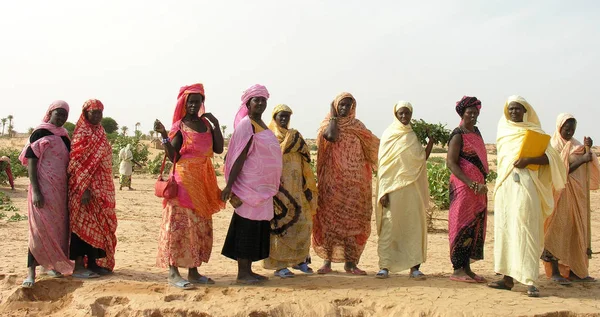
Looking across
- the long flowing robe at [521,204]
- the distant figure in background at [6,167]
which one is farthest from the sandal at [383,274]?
the distant figure in background at [6,167]

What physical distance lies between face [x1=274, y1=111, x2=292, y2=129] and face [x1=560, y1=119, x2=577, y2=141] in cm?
332

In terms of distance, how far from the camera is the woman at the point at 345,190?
636cm

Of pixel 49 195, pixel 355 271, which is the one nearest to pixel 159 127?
pixel 49 195

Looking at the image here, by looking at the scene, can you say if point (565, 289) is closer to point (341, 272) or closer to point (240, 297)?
point (341, 272)

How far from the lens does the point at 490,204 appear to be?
48.5 ft

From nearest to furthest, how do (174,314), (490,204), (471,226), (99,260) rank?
(174,314), (471,226), (99,260), (490,204)

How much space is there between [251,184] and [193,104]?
3.41 ft

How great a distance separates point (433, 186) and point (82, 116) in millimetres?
8466

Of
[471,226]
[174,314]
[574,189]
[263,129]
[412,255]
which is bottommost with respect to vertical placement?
[174,314]

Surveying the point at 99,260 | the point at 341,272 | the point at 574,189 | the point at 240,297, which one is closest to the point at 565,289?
the point at 574,189

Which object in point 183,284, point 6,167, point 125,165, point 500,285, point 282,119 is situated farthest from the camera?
point 125,165

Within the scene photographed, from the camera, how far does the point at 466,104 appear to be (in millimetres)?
5871

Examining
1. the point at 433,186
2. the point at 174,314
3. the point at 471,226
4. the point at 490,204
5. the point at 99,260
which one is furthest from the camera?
the point at 490,204

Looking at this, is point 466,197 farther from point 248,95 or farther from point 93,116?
point 93,116
